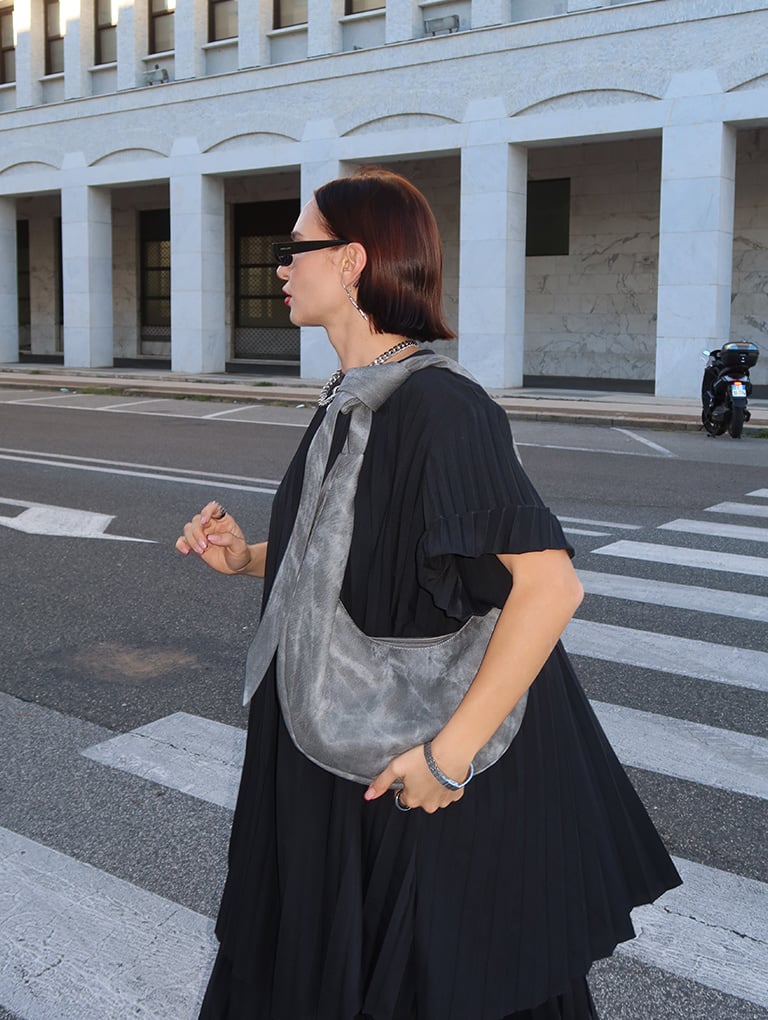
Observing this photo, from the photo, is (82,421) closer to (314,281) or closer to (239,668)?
(239,668)

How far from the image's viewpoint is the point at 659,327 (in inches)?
784

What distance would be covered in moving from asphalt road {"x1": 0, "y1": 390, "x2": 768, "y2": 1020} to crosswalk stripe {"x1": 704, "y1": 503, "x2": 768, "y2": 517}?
0.11 meters

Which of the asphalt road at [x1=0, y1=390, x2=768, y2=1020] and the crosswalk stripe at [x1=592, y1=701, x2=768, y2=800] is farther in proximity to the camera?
the crosswalk stripe at [x1=592, y1=701, x2=768, y2=800]

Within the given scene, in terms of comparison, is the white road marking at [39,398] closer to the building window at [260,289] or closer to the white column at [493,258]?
the white column at [493,258]

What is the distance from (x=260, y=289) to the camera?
100ft

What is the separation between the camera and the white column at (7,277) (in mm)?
30422

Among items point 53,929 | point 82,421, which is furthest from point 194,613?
point 82,421

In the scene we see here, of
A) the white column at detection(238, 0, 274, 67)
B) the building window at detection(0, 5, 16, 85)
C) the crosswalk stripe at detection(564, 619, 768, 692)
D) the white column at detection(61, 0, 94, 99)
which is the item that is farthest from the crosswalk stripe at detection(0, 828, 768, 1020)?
the building window at detection(0, 5, 16, 85)

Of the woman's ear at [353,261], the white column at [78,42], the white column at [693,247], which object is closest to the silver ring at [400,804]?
the woman's ear at [353,261]

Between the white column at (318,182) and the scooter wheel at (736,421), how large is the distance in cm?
1022

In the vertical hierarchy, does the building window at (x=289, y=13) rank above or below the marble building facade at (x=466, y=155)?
above

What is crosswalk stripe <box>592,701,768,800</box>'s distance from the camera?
13.8 ft

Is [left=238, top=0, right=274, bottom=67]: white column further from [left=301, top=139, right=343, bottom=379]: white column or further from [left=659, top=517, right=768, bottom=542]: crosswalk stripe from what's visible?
[left=659, top=517, right=768, bottom=542]: crosswalk stripe

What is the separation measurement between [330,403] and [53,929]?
1.92 m
